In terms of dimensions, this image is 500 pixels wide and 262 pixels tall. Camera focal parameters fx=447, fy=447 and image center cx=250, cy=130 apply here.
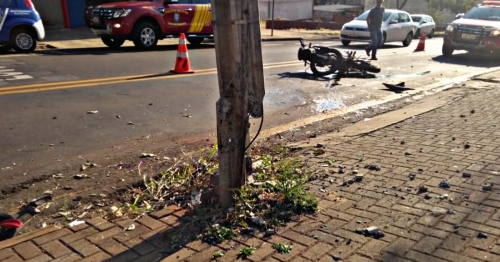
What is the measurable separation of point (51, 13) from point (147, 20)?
696cm

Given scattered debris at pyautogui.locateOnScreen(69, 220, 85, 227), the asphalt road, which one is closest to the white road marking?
the asphalt road

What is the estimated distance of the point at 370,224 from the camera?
10.8 ft

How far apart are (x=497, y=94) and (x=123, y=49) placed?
10.9 meters

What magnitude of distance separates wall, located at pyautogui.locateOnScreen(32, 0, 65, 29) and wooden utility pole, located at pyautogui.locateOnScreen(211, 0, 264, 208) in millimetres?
18048

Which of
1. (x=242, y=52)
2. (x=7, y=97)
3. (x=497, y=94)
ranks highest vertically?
(x=242, y=52)

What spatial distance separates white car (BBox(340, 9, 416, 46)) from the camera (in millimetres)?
18594

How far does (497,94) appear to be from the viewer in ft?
28.5

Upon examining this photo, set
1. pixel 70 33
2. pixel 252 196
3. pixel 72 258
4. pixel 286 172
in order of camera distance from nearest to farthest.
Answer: pixel 72 258 → pixel 252 196 → pixel 286 172 → pixel 70 33

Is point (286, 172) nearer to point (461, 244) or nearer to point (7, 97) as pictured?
Result: point (461, 244)

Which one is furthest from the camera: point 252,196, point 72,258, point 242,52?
point 252,196

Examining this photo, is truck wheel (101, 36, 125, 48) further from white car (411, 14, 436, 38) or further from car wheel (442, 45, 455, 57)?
white car (411, 14, 436, 38)

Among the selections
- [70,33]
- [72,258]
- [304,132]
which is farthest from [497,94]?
[70,33]

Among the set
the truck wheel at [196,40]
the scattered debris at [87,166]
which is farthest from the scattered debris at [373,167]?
the truck wheel at [196,40]

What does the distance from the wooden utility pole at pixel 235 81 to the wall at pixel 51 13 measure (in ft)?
59.2
